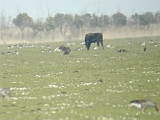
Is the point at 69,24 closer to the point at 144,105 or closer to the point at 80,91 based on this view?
the point at 80,91

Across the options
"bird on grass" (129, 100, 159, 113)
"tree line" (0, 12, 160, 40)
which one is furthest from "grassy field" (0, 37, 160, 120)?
"tree line" (0, 12, 160, 40)

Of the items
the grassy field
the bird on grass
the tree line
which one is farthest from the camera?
the tree line

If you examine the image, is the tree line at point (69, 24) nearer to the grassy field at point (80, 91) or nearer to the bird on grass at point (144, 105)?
the grassy field at point (80, 91)

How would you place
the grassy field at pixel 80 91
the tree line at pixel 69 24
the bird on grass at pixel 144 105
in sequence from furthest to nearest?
the tree line at pixel 69 24 < the bird on grass at pixel 144 105 < the grassy field at pixel 80 91

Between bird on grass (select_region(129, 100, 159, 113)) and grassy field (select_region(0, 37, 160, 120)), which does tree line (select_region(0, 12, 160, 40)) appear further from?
bird on grass (select_region(129, 100, 159, 113))

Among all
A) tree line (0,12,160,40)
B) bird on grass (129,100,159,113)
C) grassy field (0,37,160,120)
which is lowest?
grassy field (0,37,160,120)

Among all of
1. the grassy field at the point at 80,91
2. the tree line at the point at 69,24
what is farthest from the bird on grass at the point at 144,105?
the tree line at the point at 69,24

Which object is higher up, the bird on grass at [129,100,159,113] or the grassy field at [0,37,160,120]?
the bird on grass at [129,100,159,113]

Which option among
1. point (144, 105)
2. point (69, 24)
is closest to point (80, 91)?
point (144, 105)

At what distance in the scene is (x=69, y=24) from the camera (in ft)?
364

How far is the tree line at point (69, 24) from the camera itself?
106 m

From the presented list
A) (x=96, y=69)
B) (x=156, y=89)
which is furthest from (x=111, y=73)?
(x=156, y=89)

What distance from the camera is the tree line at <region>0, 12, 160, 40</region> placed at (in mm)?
105812

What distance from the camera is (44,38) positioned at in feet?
327
